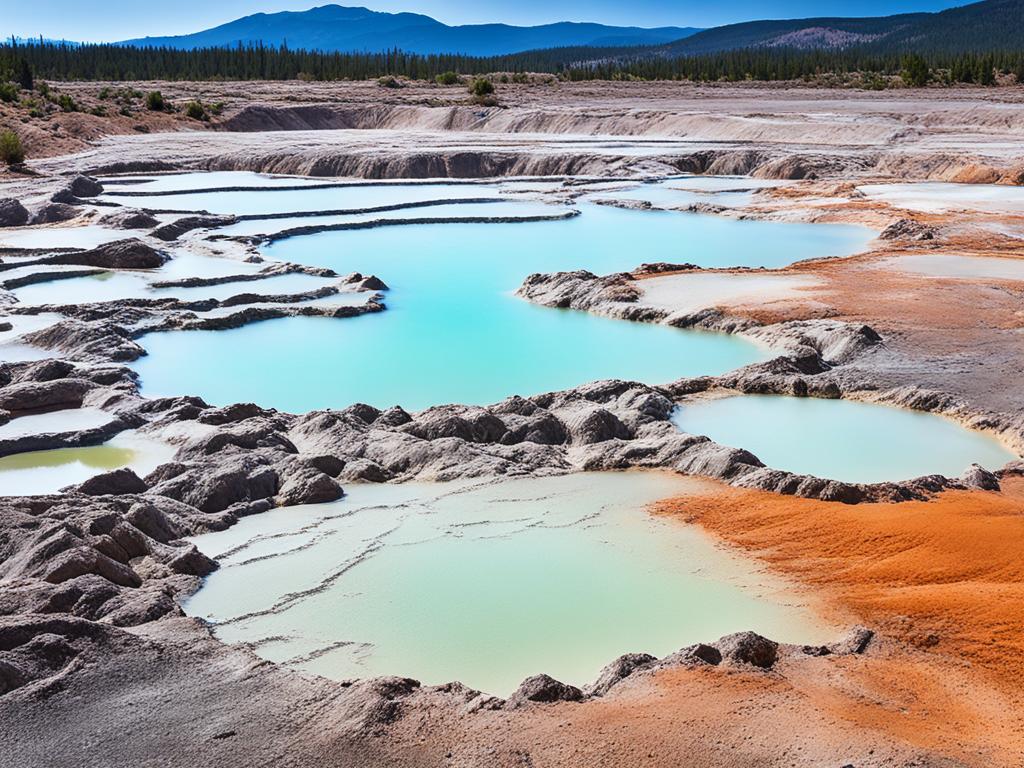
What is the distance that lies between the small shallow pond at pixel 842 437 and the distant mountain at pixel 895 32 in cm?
9201

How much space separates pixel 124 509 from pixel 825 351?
7226mm

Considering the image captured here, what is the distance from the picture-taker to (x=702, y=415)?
33.0 feet

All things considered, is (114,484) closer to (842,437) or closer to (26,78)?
(842,437)

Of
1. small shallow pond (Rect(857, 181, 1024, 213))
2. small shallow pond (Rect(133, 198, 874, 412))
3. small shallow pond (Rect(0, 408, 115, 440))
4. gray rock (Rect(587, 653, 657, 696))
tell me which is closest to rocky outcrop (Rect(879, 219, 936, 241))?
small shallow pond (Rect(133, 198, 874, 412))

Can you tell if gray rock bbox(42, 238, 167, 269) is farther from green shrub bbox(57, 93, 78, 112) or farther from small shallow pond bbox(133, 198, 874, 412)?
green shrub bbox(57, 93, 78, 112)

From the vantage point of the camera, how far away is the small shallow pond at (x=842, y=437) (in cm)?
873

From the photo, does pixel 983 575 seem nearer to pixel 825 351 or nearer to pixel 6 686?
pixel 6 686

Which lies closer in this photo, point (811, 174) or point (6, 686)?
point (6, 686)

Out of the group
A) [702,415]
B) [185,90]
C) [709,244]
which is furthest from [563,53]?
[702,415]

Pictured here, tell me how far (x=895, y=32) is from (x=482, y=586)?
133 metres

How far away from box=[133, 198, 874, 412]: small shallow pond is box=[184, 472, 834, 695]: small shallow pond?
10.6 ft

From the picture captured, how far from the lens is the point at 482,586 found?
6555 millimetres

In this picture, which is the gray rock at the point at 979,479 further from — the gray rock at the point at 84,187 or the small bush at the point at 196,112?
the small bush at the point at 196,112

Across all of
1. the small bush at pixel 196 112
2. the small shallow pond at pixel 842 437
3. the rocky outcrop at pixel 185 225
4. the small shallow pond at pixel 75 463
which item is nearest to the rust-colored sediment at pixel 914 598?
the small shallow pond at pixel 842 437
